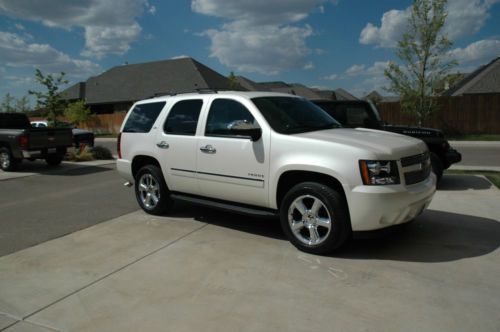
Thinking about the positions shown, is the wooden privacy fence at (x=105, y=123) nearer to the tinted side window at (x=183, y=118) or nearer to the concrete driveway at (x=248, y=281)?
the tinted side window at (x=183, y=118)

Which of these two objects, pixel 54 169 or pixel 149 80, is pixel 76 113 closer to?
pixel 149 80

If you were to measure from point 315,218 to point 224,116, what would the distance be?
1934mm

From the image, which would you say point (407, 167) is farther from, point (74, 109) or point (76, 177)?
point (74, 109)

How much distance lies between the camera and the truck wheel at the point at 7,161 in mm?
12195

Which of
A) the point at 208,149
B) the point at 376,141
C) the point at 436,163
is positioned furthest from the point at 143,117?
the point at 436,163

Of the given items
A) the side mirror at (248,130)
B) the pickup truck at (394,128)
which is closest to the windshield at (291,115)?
the side mirror at (248,130)

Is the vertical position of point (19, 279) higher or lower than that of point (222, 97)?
lower

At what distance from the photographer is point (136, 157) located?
22.2 feet

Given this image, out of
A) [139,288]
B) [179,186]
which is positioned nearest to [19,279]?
[139,288]

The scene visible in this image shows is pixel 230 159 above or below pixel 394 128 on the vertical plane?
Result: below

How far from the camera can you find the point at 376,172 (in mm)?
4234

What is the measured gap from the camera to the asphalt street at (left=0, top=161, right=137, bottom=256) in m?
5.79

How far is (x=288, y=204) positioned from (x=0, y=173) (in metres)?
10.7

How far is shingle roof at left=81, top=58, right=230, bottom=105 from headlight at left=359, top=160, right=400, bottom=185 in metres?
35.1
